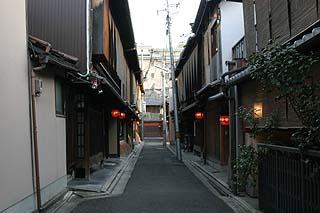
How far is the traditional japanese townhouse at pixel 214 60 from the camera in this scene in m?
18.7

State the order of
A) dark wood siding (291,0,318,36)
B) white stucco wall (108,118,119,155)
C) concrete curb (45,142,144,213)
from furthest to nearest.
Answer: white stucco wall (108,118,119,155)
concrete curb (45,142,144,213)
dark wood siding (291,0,318,36)

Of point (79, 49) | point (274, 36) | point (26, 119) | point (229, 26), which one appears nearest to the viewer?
point (26, 119)

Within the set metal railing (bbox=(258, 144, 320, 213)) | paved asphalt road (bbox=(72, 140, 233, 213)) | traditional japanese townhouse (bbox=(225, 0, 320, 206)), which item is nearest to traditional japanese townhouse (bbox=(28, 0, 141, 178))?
paved asphalt road (bbox=(72, 140, 233, 213))

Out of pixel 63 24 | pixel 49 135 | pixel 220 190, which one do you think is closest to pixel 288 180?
pixel 49 135

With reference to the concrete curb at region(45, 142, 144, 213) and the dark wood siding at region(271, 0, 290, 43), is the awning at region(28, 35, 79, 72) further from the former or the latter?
the dark wood siding at region(271, 0, 290, 43)

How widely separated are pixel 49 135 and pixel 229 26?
409 inches

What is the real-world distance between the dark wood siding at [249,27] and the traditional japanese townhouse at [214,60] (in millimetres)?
1611

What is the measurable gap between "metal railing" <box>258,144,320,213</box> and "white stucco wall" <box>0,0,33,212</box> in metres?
4.93

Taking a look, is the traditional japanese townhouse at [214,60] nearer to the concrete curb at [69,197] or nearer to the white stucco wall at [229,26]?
the white stucco wall at [229,26]

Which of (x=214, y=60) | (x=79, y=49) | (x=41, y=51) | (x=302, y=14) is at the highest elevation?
(x=214, y=60)

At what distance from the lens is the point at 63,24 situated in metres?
15.0

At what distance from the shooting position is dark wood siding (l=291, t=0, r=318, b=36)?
26.5 feet

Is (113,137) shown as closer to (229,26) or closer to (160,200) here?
(229,26)

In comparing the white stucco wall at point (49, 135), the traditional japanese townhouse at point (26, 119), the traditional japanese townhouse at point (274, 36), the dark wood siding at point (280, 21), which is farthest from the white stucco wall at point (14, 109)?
the dark wood siding at point (280, 21)
